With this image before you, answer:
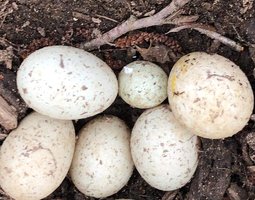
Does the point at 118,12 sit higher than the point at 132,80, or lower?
higher

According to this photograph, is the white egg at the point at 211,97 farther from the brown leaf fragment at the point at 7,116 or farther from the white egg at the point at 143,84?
the brown leaf fragment at the point at 7,116

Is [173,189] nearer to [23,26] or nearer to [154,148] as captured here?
[154,148]

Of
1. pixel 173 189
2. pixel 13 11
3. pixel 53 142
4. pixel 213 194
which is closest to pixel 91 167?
pixel 53 142

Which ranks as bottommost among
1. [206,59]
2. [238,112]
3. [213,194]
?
[213,194]

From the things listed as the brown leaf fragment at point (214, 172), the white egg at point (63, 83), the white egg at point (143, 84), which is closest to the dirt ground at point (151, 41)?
the brown leaf fragment at point (214, 172)

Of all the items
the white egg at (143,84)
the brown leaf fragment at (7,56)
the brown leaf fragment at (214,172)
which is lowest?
the brown leaf fragment at (214,172)
